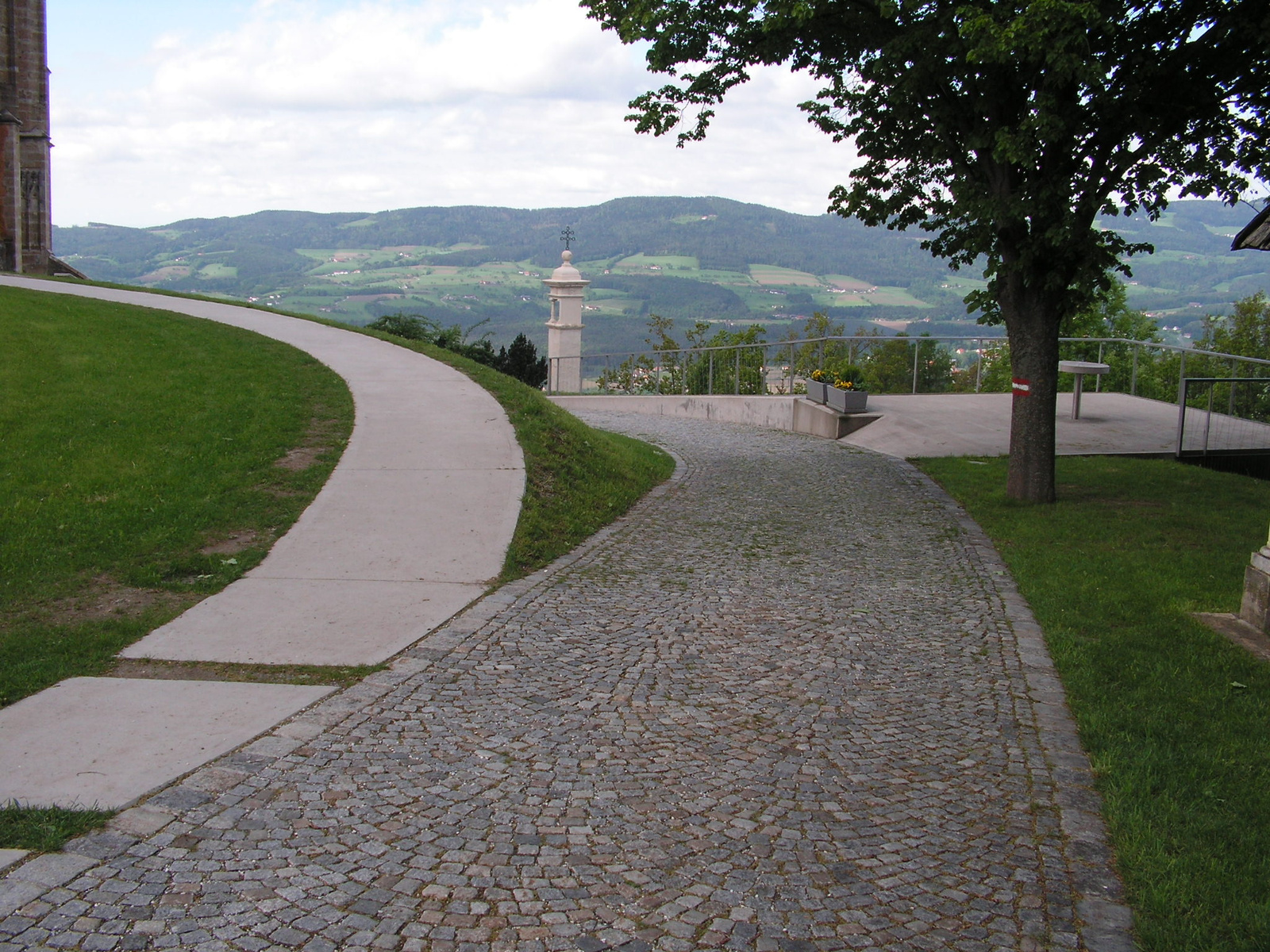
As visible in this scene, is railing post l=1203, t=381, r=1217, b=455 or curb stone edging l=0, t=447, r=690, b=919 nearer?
curb stone edging l=0, t=447, r=690, b=919

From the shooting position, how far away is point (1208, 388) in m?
15.2

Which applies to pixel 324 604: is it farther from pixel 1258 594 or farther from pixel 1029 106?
pixel 1029 106

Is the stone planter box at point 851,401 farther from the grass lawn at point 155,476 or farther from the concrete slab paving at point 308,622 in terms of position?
the concrete slab paving at point 308,622

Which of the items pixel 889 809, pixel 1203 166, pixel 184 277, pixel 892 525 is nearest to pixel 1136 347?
pixel 1203 166

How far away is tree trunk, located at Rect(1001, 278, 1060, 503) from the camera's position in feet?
37.1

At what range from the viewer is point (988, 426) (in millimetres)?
17891

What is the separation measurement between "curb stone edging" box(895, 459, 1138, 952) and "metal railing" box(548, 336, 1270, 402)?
43.4 ft

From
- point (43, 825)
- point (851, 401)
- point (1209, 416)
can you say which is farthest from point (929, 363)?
point (43, 825)

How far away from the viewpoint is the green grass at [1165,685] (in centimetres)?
375

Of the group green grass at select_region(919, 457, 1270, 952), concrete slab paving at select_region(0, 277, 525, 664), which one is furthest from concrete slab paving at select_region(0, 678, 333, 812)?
green grass at select_region(919, 457, 1270, 952)

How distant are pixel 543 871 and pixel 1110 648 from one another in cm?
420

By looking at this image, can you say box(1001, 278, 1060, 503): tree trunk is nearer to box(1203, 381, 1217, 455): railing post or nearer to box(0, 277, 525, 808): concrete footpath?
box(1203, 381, 1217, 455): railing post

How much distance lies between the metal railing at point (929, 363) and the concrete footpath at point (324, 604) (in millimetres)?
10152

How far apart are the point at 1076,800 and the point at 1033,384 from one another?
7680mm
